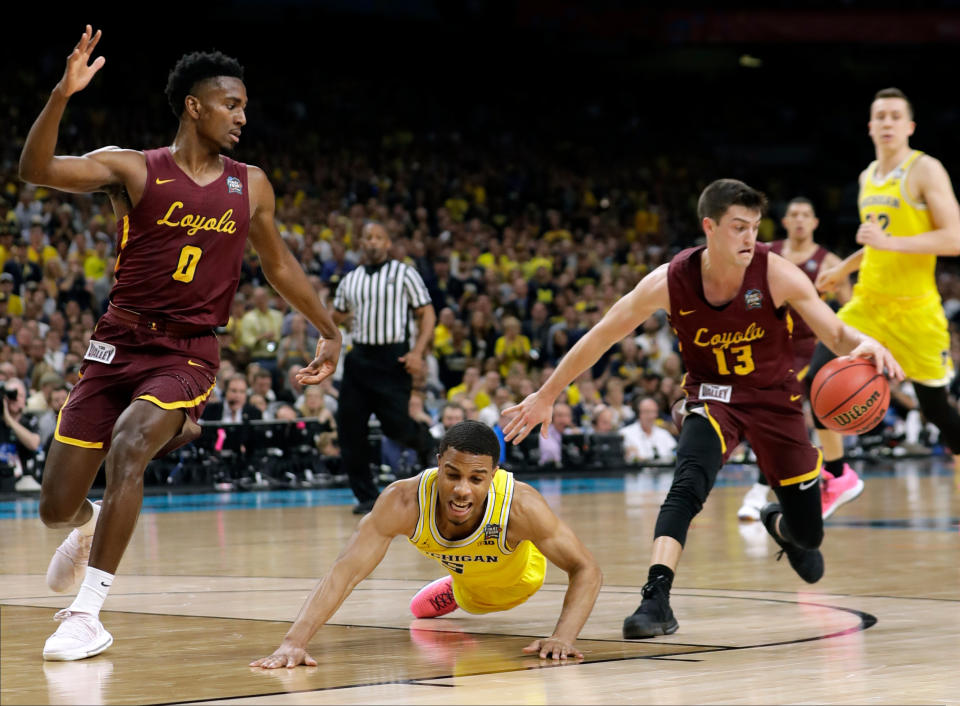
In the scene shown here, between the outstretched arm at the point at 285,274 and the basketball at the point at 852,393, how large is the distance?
2.15 meters

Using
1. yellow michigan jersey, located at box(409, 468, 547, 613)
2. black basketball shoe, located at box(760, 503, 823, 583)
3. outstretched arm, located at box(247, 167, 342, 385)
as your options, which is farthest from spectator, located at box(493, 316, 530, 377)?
yellow michigan jersey, located at box(409, 468, 547, 613)

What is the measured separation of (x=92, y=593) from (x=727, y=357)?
9.08ft

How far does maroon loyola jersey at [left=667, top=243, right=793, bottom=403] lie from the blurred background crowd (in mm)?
7813

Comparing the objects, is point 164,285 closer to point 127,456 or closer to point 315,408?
point 127,456

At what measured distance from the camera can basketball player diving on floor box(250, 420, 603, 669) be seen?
498cm

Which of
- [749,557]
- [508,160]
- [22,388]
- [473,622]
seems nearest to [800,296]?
[473,622]

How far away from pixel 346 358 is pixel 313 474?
3.26 metres

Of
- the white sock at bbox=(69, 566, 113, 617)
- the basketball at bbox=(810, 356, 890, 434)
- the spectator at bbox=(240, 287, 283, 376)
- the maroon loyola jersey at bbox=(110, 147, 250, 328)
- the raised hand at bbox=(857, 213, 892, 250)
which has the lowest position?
the white sock at bbox=(69, 566, 113, 617)

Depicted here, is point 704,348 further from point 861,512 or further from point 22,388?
point 22,388

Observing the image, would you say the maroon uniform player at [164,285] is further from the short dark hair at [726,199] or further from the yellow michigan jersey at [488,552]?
the short dark hair at [726,199]

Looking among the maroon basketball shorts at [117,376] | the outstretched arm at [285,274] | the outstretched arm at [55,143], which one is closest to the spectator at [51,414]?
the outstretched arm at [285,274]

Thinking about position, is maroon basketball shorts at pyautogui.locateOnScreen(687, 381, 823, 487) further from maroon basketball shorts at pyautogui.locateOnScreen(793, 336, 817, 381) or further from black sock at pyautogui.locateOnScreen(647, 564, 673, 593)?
maroon basketball shorts at pyautogui.locateOnScreen(793, 336, 817, 381)

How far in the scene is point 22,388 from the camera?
12750 millimetres

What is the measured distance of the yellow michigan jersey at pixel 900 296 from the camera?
27.6 feet
